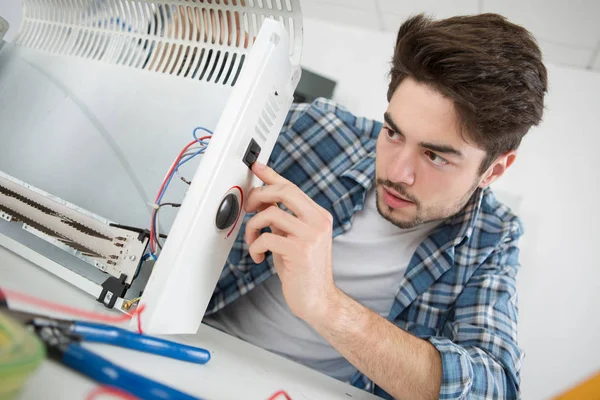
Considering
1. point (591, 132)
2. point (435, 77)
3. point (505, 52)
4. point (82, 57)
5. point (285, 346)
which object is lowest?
point (285, 346)

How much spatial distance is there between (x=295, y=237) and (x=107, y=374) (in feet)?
1.15

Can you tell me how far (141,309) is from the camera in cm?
51

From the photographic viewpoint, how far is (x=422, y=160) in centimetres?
93

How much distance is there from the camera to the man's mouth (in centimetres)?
101

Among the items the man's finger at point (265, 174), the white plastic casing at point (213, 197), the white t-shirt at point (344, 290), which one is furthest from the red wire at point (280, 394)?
the white t-shirt at point (344, 290)

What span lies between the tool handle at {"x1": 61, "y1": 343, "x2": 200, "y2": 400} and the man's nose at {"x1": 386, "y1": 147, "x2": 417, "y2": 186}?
0.70 m

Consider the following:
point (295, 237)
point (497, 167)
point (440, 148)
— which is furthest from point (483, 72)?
point (295, 237)

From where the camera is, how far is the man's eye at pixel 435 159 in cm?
92

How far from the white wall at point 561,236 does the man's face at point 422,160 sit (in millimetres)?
1596

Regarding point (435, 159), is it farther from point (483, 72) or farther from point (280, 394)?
point (280, 394)

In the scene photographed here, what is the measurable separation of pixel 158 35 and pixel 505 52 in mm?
686

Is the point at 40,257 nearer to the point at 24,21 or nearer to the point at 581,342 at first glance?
the point at 24,21

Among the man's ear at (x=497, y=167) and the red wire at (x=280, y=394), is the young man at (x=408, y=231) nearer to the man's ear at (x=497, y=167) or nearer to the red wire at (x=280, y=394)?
the man's ear at (x=497, y=167)

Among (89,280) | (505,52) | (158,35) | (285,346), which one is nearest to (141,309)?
(89,280)
